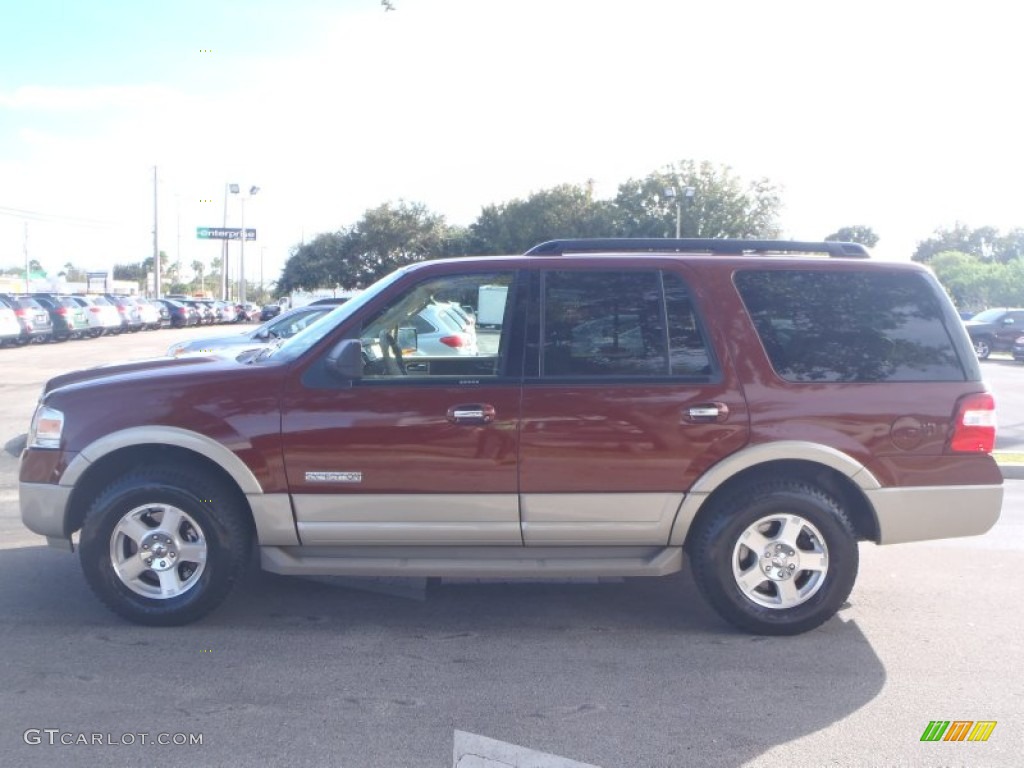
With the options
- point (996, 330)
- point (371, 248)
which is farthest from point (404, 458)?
point (371, 248)

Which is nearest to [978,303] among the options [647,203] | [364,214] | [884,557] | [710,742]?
[647,203]

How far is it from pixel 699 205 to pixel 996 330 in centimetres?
1973

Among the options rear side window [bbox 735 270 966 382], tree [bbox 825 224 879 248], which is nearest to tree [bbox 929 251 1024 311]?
tree [bbox 825 224 879 248]

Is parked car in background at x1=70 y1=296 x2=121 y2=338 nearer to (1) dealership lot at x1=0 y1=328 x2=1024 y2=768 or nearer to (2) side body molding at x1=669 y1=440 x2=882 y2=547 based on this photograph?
(1) dealership lot at x1=0 y1=328 x2=1024 y2=768

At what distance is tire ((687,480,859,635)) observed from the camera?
16.8 feet

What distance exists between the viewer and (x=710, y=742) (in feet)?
13.2

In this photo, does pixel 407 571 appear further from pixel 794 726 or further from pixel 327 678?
pixel 794 726

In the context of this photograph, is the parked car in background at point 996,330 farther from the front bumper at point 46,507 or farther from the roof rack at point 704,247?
the front bumper at point 46,507

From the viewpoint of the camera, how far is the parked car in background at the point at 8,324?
2870 cm

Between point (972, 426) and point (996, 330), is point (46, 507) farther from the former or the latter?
point (996, 330)

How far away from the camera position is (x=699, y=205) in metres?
48.3

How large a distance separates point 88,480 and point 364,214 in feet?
122

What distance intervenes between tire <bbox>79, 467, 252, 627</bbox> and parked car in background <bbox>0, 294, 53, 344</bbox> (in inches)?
1096

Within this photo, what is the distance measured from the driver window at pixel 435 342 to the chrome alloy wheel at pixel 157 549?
1284 millimetres
